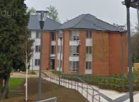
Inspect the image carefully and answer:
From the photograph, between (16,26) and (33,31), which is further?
(33,31)

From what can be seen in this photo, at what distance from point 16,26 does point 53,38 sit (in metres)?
55.4

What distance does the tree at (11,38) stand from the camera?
40.8 meters

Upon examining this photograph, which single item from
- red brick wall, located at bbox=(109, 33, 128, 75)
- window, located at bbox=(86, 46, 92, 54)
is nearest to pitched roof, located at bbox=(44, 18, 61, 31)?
window, located at bbox=(86, 46, 92, 54)

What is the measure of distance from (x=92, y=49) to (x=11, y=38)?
43.3m

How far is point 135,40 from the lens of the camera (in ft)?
359

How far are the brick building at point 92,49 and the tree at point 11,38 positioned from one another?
40.4 meters

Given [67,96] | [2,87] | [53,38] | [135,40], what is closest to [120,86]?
[2,87]

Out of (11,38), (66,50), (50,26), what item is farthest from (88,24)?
(11,38)

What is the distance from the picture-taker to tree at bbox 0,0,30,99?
40.8 m

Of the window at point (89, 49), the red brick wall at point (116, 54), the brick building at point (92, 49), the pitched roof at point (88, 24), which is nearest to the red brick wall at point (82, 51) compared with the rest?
the brick building at point (92, 49)

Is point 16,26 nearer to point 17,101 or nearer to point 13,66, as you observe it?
point 13,66

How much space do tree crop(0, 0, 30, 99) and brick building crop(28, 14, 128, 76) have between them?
40.4m

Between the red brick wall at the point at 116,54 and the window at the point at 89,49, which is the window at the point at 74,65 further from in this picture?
the red brick wall at the point at 116,54

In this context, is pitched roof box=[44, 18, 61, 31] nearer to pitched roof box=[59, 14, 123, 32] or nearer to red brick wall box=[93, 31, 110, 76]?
pitched roof box=[59, 14, 123, 32]
